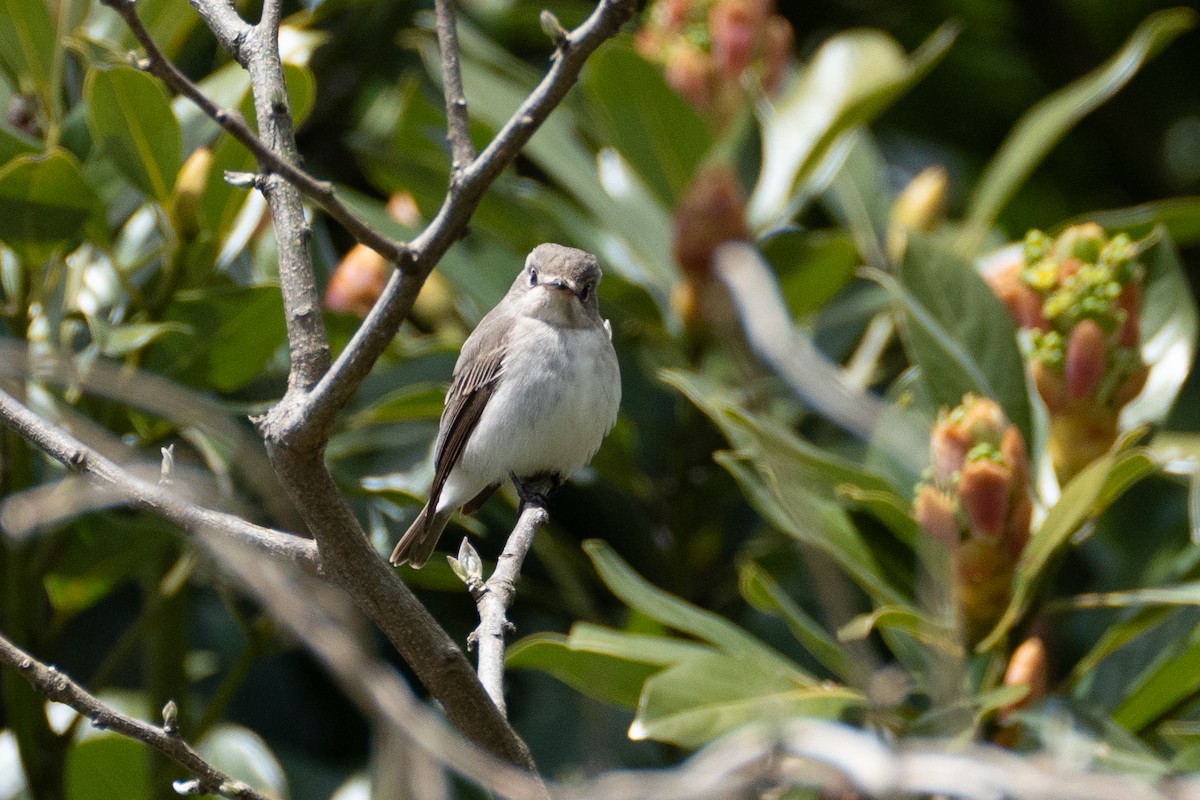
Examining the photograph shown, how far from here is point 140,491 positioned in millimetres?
1837

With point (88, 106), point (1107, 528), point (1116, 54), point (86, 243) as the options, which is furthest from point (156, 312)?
point (1116, 54)

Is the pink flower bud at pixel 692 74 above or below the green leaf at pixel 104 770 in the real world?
above

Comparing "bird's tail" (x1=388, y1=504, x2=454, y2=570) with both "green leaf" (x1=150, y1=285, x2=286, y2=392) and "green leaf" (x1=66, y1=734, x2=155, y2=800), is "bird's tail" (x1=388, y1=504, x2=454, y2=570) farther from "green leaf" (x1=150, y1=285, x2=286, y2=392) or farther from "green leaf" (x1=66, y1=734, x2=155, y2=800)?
"green leaf" (x1=66, y1=734, x2=155, y2=800)

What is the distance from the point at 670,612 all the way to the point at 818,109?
76.3 inches

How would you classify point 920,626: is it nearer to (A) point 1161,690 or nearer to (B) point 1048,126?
(A) point 1161,690

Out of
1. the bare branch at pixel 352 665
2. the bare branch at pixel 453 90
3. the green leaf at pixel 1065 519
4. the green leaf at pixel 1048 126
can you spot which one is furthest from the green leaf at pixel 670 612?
the green leaf at pixel 1048 126

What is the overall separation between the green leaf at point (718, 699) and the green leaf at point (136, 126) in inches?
63.4

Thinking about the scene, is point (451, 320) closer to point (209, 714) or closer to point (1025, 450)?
point (209, 714)

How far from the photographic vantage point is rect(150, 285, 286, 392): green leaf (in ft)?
10.3

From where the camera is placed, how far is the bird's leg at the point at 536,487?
9.78 ft

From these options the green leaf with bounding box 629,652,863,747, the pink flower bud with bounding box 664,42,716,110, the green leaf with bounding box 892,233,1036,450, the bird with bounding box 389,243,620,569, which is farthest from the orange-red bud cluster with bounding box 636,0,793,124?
the green leaf with bounding box 629,652,863,747

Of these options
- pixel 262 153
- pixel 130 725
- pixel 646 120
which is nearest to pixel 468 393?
pixel 646 120

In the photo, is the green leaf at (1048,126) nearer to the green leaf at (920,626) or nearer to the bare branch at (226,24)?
the green leaf at (920,626)

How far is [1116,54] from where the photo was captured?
5930 millimetres
